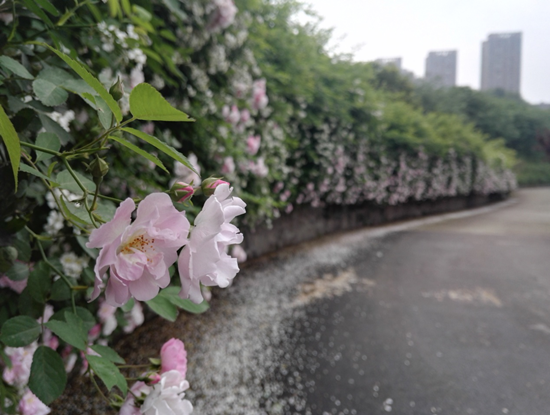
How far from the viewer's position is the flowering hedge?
418 mm

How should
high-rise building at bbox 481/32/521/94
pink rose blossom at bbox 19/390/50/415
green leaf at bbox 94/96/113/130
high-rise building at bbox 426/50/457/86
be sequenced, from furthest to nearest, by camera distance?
1. high-rise building at bbox 426/50/457/86
2. high-rise building at bbox 481/32/521/94
3. pink rose blossom at bbox 19/390/50/415
4. green leaf at bbox 94/96/113/130

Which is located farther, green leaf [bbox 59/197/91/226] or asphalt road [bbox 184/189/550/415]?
asphalt road [bbox 184/189/550/415]

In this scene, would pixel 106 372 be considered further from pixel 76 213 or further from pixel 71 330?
pixel 76 213

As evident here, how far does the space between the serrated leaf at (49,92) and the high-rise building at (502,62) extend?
4070 cm

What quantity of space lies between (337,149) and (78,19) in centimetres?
470

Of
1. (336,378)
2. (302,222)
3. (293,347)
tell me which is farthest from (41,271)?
(302,222)

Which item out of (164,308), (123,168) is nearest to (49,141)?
(164,308)

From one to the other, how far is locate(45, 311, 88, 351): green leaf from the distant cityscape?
1601 inches

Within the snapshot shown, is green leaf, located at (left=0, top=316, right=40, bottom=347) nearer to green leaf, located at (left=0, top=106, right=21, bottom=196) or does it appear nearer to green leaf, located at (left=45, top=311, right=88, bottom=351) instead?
green leaf, located at (left=45, top=311, right=88, bottom=351)

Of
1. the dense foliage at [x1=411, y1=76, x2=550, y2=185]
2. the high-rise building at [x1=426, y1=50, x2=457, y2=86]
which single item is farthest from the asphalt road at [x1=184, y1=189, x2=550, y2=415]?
the high-rise building at [x1=426, y1=50, x2=457, y2=86]

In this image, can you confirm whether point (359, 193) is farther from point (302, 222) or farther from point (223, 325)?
point (223, 325)

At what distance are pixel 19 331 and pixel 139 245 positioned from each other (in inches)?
13.5

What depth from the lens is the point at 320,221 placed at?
595 centimetres

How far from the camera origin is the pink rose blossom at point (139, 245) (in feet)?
1.27
